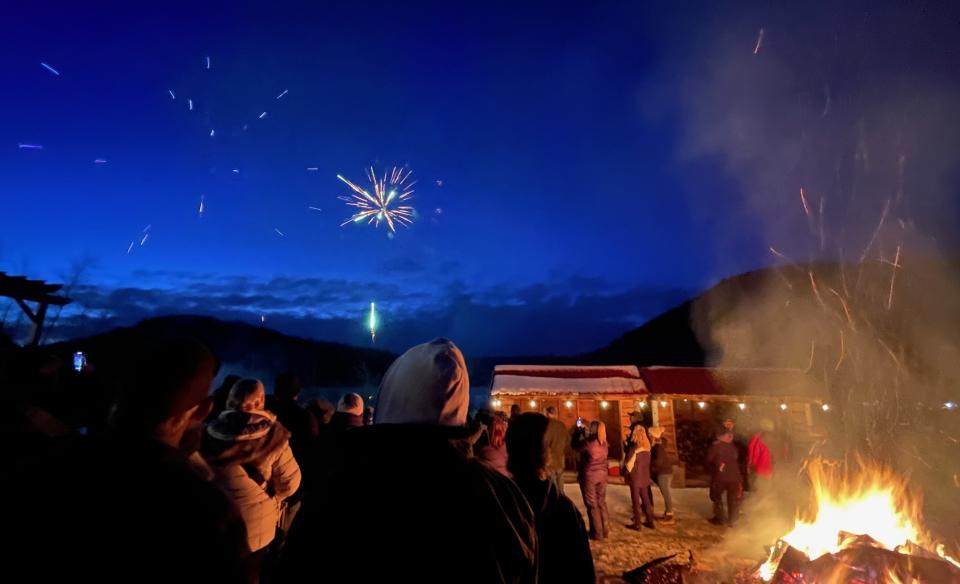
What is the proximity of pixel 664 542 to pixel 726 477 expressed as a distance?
7.77 feet

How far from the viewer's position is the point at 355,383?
89375 millimetres

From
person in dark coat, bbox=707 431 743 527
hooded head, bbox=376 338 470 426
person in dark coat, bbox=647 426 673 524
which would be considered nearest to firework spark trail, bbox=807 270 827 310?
person in dark coat, bbox=707 431 743 527

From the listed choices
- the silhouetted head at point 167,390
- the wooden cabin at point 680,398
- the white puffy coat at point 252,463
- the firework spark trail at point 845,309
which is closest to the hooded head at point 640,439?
the wooden cabin at point 680,398

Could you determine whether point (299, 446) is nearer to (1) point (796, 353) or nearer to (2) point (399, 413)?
(2) point (399, 413)

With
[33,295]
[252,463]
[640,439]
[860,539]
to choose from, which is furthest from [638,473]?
[33,295]

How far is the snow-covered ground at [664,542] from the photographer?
7.21 m

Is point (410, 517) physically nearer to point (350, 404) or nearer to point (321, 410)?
point (350, 404)

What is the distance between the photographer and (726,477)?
9711 mm

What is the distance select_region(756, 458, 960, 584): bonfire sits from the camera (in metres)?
5.23

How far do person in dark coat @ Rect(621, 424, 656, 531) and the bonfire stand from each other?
262cm

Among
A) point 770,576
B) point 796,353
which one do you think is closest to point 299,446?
point 770,576

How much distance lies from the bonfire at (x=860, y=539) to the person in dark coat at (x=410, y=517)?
605 centimetres

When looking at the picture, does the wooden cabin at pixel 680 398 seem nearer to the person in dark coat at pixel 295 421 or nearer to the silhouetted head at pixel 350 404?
the silhouetted head at pixel 350 404

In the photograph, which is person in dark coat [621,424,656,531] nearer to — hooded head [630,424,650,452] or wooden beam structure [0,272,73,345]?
hooded head [630,424,650,452]
